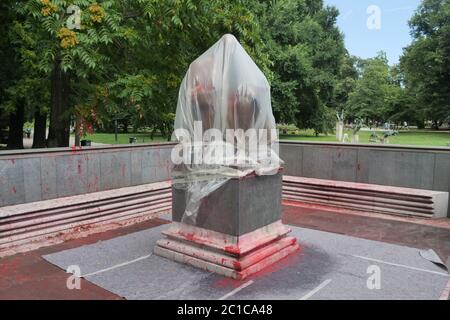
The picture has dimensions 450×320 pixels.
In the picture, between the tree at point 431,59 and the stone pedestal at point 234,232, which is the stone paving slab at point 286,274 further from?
the tree at point 431,59

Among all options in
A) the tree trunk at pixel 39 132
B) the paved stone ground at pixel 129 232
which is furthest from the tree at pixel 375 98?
the paved stone ground at pixel 129 232

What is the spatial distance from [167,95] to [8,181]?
208 inches

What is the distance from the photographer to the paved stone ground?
497 cm

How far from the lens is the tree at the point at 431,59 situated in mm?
40281

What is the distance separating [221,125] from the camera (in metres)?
5.86

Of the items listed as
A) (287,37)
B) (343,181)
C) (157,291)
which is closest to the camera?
(157,291)

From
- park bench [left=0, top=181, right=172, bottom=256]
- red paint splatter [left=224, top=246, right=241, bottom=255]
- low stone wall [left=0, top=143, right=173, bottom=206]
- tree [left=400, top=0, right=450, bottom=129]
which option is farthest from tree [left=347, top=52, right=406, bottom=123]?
red paint splatter [left=224, top=246, right=241, bottom=255]

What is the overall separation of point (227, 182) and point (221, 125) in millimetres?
868

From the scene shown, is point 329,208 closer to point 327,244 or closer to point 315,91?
point 327,244

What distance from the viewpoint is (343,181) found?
10.4 metres

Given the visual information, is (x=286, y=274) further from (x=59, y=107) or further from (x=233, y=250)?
(x=59, y=107)

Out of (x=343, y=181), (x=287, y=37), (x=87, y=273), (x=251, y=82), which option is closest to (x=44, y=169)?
(x=87, y=273)

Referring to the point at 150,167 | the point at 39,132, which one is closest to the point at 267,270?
the point at 150,167
